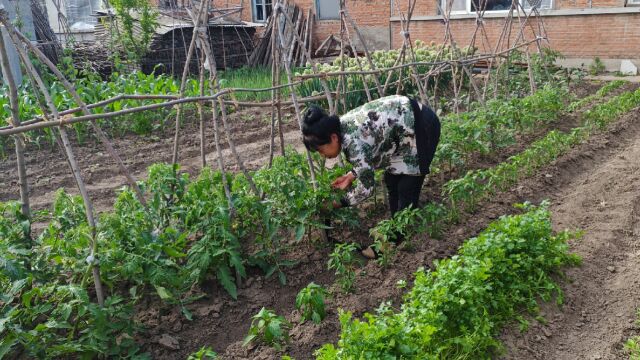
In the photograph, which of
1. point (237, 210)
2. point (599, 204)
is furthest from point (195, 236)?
point (599, 204)

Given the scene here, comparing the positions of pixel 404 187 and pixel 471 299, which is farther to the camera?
pixel 404 187

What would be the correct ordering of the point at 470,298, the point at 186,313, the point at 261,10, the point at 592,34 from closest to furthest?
the point at 470,298
the point at 186,313
the point at 592,34
the point at 261,10

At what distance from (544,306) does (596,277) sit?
0.57m

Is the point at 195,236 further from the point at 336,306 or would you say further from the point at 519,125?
the point at 519,125

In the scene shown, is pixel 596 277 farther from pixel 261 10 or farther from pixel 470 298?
pixel 261 10

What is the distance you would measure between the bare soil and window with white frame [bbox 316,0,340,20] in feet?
39.5

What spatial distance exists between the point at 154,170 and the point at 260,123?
5.38m

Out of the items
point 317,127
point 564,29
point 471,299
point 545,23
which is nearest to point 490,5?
point 545,23

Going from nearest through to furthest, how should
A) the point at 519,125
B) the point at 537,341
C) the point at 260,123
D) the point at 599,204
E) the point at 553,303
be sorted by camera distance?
the point at 537,341, the point at 553,303, the point at 599,204, the point at 519,125, the point at 260,123

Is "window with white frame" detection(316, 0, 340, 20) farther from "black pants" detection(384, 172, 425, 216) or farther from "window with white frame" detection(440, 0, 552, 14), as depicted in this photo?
"black pants" detection(384, 172, 425, 216)

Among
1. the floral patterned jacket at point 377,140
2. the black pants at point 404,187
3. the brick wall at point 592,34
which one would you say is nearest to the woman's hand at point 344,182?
the floral patterned jacket at point 377,140

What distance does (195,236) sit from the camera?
12.9 feet

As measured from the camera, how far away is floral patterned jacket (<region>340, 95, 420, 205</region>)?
379 cm

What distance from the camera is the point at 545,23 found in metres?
12.8
